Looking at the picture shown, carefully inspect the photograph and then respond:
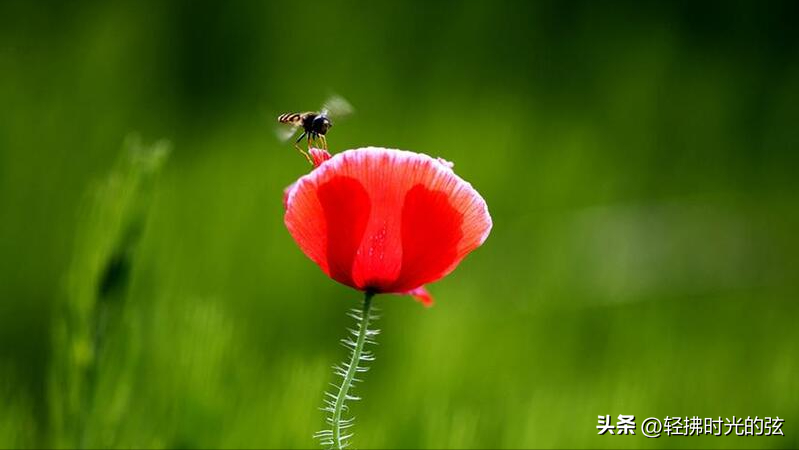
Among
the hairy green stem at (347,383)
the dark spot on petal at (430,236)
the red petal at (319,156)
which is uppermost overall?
the red petal at (319,156)

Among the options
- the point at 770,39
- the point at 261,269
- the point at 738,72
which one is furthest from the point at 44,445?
the point at 770,39

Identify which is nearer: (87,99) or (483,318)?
(483,318)

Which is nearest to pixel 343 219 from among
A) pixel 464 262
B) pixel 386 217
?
pixel 386 217

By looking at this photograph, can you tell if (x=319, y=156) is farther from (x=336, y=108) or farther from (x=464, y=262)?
(x=464, y=262)

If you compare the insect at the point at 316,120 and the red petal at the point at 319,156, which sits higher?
the insect at the point at 316,120

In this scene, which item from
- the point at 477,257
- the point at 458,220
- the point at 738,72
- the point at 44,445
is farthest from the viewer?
the point at 738,72

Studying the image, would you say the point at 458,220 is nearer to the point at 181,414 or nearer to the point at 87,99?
the point at 181,414
